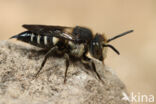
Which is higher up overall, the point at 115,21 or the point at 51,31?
the point at 51,31

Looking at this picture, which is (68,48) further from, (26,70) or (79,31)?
(26,70)

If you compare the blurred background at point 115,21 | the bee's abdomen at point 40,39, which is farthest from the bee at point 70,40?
the blurred background at point 115,21

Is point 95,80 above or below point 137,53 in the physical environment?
above

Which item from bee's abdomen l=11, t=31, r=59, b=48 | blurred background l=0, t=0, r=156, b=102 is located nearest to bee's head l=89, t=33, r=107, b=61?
bee's abdomen l=11, t=31, r=59, b=48

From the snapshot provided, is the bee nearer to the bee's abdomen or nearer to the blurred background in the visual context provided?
the bee's abdomen

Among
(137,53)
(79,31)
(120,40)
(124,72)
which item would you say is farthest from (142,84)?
(79,31)

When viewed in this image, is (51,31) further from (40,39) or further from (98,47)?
(98,47)

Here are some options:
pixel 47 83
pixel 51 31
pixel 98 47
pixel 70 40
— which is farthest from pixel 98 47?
pixel 47 83
